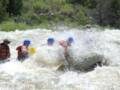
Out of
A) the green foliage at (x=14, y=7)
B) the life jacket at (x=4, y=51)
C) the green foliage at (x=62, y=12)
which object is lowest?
the green foliage at (x=62, y=12)

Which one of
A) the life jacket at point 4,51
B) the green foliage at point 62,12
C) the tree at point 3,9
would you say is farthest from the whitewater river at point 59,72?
the green foliage at point 62,12

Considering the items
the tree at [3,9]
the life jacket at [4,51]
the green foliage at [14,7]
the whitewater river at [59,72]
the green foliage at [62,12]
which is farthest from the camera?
the green foliage at [62,12]

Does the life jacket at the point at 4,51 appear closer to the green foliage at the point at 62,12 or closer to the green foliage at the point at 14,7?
the green foliage at the point at 62,12

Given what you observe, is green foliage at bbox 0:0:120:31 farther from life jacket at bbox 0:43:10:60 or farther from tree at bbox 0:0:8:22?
life jacket at bbox 0:43:10:60

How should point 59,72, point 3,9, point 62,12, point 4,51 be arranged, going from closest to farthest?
1. point 59,72
2. point 4,51
3. point 3,9
4. point 62,12

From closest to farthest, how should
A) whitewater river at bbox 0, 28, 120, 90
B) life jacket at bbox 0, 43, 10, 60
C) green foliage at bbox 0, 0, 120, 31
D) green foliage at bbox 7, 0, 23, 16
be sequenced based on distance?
1. whitewater river at bbox 0, 28, 120, 90
2. life jacket at bbox 0, 43, 10, 60
3. green foliage at bbox 7, 0, 23, 16
4. green foliage at bbox 0, 0, 120, 31

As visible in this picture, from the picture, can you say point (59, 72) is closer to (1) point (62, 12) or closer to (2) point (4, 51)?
(2) point (4, 51)

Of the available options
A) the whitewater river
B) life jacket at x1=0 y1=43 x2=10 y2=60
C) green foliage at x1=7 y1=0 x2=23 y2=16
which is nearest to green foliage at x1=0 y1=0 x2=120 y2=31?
green foliage at x1=7 y1=0 x2=23 y2=16

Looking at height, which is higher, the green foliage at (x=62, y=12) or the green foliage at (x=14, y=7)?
the green foliage at (x=14, y=7)

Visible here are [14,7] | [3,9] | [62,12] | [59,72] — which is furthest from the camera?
[62,12]

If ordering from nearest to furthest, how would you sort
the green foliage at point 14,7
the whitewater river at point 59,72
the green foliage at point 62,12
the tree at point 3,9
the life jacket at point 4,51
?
the whitewater river at point 59,72 < the life jacket at point 4,51 < the tree at point 3,9 < the green foliage at point 14,7 < the green foliage at point 62,12

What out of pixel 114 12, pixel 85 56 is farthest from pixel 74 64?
pixel 114 12

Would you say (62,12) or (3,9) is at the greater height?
(3,9)

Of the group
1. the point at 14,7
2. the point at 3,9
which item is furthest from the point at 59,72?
the point at 14,7
